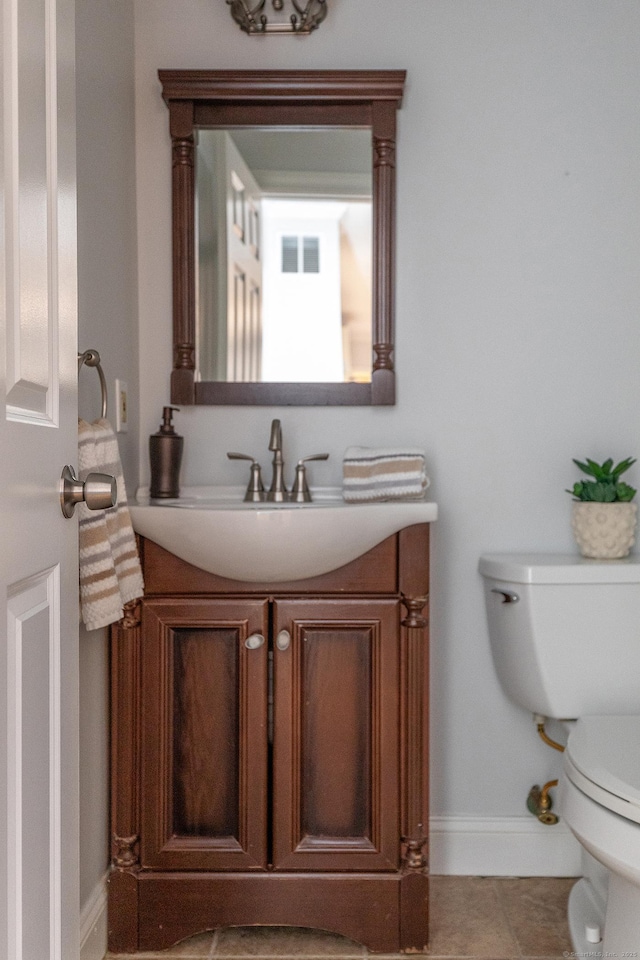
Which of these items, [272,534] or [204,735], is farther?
[204,735]

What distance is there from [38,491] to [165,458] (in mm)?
962

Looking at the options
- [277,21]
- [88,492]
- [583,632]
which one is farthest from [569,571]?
[277,21]

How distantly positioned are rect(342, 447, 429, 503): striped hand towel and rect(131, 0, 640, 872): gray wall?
0.50 ft

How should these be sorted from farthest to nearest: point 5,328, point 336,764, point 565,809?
point 336,764 → point 565,809 → point 5,328

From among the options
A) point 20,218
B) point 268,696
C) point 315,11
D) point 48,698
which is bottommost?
point 268,696

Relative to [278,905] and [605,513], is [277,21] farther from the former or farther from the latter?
[278,905]

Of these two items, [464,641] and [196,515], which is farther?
[464,641]

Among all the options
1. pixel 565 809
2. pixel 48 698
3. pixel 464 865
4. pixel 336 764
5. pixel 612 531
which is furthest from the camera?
pixel 464 865

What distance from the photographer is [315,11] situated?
6.12ft

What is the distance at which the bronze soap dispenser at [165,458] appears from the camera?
1.80 meters

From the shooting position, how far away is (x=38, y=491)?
0.84 m

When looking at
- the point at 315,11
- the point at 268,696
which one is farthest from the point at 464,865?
the point at 315,11

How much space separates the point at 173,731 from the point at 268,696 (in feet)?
0.64

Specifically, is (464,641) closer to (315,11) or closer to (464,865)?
(464,865)
